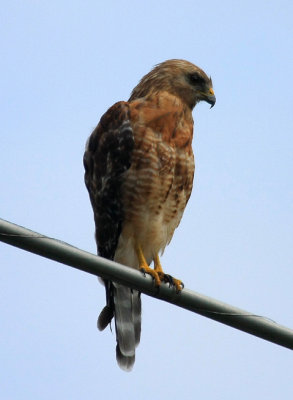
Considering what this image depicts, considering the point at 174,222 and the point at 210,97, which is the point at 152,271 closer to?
the point at 174,222

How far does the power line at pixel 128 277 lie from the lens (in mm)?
3379

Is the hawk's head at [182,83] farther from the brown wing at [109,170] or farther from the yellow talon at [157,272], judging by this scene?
the yellow talon at [157,272]

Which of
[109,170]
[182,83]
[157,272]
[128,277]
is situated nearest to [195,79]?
[182,83]

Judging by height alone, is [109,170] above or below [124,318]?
above

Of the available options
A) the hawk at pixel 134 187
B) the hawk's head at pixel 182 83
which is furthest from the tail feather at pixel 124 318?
the hawk's head at pixel 182 83

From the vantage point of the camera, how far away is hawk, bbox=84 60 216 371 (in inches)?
239

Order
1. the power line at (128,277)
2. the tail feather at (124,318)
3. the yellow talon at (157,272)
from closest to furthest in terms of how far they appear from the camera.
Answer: the power line at (128,277)
the yellow talon at (157,272)
the tail feather at (124,318)

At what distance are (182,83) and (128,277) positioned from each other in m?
3.37

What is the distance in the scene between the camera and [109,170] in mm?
6215

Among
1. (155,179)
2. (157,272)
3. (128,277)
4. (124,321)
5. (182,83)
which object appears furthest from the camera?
(182,83)

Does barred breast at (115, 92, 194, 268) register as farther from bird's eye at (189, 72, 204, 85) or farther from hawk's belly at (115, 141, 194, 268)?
bird's eye at (189, 72, 204, 85)

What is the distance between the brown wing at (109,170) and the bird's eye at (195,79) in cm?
71

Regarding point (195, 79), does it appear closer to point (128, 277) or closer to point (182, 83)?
point (182, 83)

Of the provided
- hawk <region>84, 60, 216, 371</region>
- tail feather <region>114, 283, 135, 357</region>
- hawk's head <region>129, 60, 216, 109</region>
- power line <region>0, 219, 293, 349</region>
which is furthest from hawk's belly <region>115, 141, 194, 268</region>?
power line <region>0, 219, 293, 349</region>
